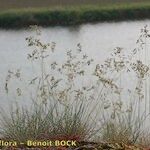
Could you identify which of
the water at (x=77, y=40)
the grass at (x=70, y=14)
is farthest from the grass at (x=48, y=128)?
the grass at (x=70, y=14)

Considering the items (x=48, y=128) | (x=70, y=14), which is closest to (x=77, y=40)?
(x=70, y=14)

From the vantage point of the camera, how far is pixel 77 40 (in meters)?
21.1

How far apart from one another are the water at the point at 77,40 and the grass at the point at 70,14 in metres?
0.61

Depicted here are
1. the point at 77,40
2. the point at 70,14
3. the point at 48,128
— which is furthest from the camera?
the point at 70,14

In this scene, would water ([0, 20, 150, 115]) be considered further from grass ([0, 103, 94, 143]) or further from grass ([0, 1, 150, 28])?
grass ([0, 103, 94, 143])

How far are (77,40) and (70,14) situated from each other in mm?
3354

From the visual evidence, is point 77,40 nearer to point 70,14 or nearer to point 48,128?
point 70,14

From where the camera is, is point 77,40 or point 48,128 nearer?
point 48,128

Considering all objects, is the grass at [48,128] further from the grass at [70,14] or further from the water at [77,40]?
the grass at [70,14]

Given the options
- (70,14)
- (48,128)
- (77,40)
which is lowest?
(48,128)

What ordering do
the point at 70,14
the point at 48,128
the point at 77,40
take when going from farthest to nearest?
the point at 70,14, the point at 77,40, the point at 48,128

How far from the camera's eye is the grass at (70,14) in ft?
77.3

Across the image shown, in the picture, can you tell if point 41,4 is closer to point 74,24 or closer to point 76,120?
point 74,24

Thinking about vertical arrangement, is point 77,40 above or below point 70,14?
below
